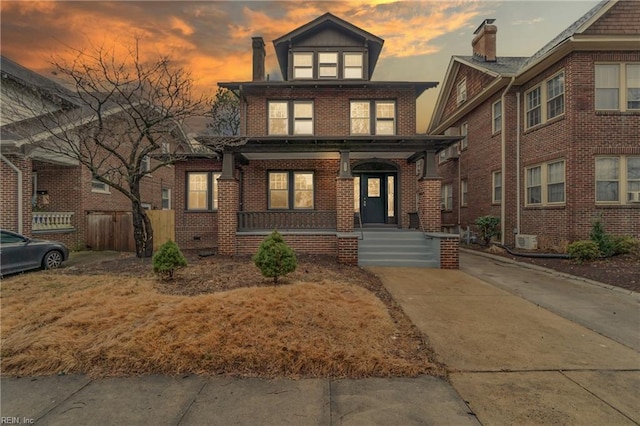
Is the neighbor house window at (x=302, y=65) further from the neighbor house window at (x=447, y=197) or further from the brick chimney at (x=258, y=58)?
the neighbor house window at (x=447, y=197)

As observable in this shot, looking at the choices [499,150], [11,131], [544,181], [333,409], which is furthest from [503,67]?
[11,131]

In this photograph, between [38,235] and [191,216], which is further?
[191,216]

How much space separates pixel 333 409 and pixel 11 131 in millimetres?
15956

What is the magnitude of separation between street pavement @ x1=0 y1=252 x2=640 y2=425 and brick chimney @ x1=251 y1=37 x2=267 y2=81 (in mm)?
13388

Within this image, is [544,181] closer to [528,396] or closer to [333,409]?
[528,396]

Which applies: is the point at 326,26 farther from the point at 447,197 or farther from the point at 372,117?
the point at 447,197

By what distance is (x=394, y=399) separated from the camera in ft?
9.44

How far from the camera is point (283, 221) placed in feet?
40.2

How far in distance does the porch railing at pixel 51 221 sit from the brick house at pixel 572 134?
19869 millimetres

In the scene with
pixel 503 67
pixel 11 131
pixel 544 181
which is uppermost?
pixel 503 67

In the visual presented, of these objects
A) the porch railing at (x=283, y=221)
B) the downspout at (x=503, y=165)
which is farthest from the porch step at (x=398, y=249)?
the downspout at (x=503, y=165)

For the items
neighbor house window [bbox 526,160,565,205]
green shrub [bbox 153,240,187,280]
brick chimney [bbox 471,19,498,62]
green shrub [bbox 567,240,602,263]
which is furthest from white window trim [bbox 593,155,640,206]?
green shrub [bbox 153,240,187,280]

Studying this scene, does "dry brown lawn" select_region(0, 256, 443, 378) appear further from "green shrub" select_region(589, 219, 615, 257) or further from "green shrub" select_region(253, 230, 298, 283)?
"green shrub" select_region(589, 219, 615, 257)

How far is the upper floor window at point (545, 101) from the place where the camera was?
11.7m
